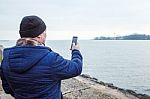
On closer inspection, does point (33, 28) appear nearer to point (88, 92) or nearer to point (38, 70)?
point (38, 70)

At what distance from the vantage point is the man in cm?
315

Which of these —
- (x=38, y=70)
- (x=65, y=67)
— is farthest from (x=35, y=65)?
(x=65, y=67)

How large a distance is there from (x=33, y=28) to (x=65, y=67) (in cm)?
47

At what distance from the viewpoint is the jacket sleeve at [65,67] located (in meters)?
3.14

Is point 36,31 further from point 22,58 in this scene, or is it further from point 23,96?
point 23,96

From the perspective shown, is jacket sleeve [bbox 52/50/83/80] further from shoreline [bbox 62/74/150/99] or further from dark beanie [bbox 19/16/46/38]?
shoreline [bbox 62/74/150/99]

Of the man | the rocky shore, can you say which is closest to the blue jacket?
the man

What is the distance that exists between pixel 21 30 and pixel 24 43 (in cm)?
13

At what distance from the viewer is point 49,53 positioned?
3.18m

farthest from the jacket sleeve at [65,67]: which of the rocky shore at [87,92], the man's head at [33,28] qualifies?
the rocky shore at [87,92]

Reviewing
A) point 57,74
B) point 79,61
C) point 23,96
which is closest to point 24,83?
point 23,96

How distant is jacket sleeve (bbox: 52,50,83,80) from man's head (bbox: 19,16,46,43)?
0.79ft

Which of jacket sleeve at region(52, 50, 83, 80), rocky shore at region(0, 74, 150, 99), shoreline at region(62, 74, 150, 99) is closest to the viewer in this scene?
jacket sleeve at region(52, 50, 83, 80)

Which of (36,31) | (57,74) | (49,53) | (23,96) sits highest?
(36,31)
